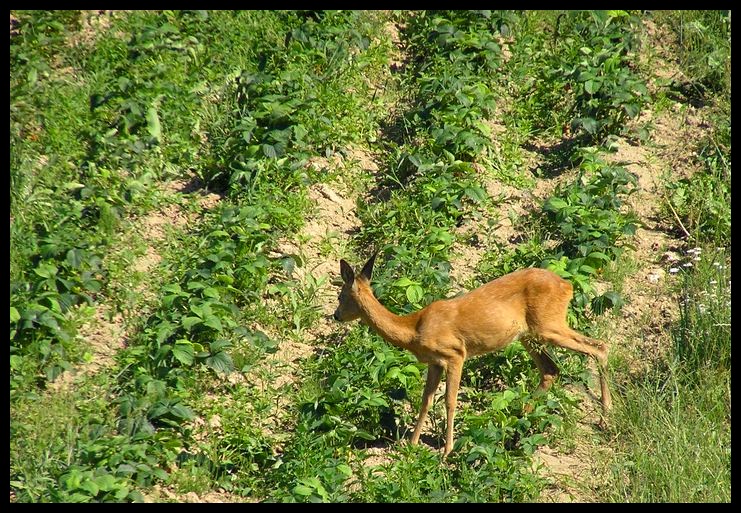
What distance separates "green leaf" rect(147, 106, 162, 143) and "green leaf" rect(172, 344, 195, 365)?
3.02m

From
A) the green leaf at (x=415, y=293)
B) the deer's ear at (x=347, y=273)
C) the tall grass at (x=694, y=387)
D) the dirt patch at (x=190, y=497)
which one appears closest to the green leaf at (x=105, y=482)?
the dirt patch at (x=190, y=497)

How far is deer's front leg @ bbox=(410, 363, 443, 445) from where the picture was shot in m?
8.61

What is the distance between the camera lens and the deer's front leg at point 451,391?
8.50 m

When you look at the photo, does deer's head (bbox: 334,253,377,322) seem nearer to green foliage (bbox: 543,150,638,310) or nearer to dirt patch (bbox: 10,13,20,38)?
green foliage (bbox: 543,150,638,310)

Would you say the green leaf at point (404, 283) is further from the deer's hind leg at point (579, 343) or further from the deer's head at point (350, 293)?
the deer's hind leg at point (579, 343)

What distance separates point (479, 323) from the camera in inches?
347

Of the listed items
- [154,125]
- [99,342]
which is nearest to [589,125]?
[154,125]

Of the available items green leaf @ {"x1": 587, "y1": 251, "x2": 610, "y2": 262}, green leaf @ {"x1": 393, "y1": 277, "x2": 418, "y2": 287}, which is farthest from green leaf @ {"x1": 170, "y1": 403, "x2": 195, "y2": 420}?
green leaf @ {"x1": 587, "y1": 251, "x2": 610, "y2": 262}

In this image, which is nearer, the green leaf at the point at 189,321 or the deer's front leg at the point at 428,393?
the deer's front leg at the point at 428,393

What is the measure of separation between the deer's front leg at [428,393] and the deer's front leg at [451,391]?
4.2 inches

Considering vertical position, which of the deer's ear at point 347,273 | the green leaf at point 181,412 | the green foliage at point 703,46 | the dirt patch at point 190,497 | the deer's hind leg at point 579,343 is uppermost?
the green foliage at point 703,46
